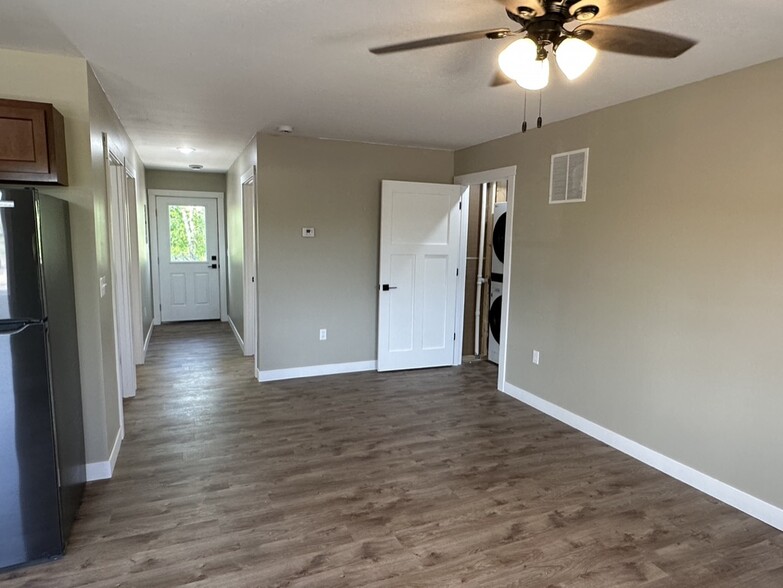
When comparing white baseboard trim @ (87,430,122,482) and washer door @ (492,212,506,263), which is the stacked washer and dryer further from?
white baseboard trim @ (87,430,122,482)

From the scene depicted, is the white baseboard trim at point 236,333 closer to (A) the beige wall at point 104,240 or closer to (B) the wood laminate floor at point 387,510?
(B) the wood laminate floor at point 387,510

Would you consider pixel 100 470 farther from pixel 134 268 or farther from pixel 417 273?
pixel 417 273

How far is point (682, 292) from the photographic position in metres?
2.77

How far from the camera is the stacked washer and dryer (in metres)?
5.03

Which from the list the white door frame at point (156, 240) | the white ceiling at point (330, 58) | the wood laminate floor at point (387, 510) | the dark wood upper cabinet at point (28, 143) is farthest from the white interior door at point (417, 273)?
the white door frame at point (156, 240)

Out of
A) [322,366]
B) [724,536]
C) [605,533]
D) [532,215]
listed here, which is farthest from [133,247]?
[724,536]

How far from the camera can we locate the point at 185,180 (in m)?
7.02

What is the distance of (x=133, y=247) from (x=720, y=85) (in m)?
4.94

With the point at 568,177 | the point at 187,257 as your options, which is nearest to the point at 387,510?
the point at 568,177

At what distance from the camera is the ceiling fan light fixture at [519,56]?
1.56 meters

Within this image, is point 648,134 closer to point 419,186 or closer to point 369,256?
point 419,186

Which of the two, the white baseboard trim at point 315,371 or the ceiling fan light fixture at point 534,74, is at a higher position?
the ceiling fan light fixture at point 534,74

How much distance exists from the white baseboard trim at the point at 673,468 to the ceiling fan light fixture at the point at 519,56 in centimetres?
250

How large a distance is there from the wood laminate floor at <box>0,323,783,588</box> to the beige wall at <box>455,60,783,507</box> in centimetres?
35
